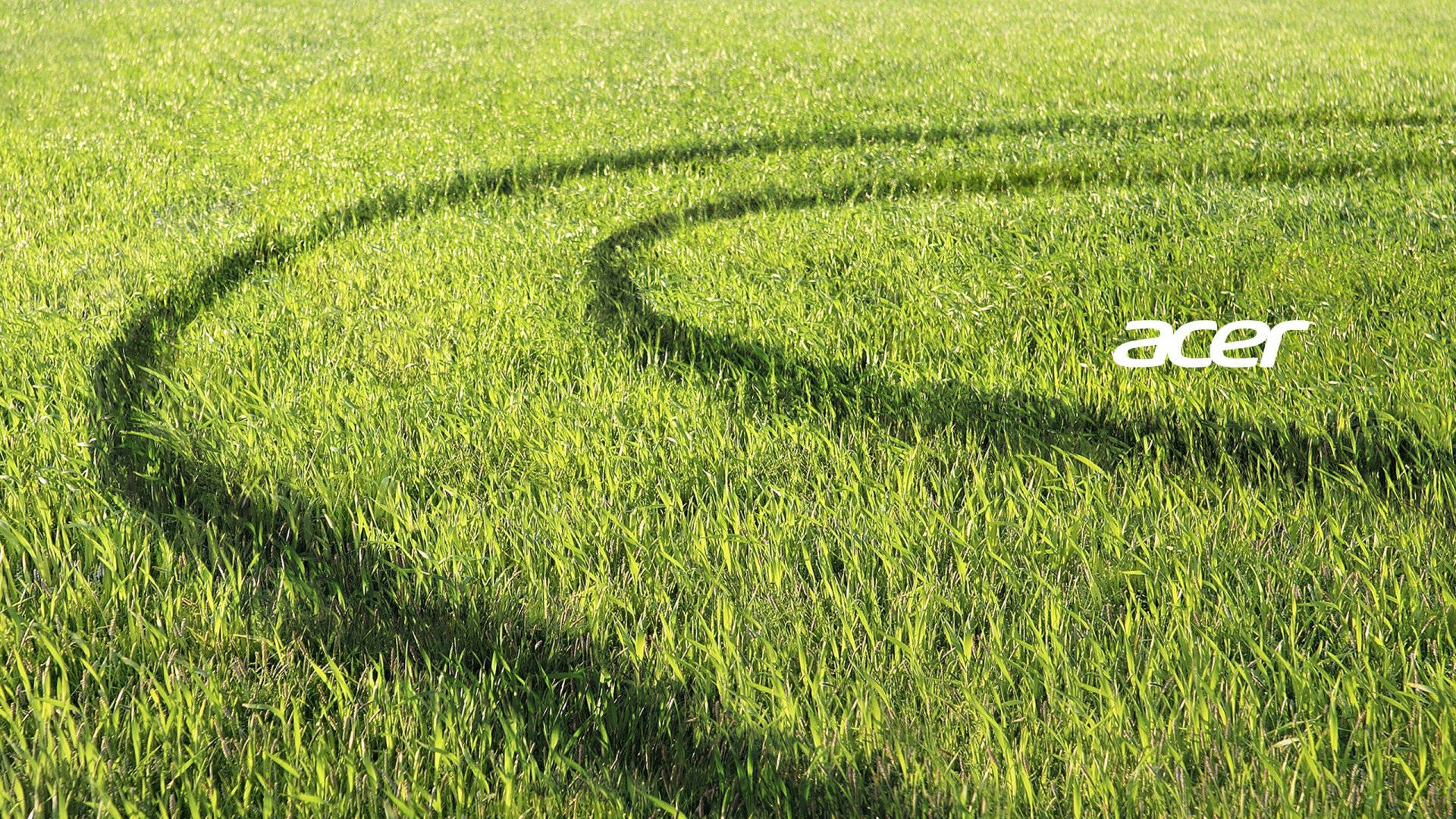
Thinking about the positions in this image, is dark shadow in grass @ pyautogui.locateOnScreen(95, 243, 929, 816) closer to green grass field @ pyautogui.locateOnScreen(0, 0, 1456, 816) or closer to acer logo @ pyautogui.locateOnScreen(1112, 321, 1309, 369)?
green grass field @ pyautogui.locateOnScreen(0, 0, 1456, 816)

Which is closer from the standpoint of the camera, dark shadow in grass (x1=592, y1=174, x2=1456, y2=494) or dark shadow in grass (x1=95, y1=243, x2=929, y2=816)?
dark shadow in grass (x1=95, y1=243, x2=929, y2=816)

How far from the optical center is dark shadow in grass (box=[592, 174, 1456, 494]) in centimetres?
287

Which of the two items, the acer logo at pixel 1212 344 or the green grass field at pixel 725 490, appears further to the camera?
the acer logo at pixel 1212 344

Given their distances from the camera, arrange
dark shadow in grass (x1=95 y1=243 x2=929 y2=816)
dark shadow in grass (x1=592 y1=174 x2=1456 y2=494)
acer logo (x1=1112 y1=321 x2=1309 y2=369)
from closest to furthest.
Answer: dark shadow in grass (x1=95 y1=243 x2=929 y2=816), dark shadow in grass (x1=592 y1=174 x2=1456 y2=494), acer logo (x1=1112 y1=321 x2=1309 y2=369)

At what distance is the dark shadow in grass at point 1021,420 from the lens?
287 cm

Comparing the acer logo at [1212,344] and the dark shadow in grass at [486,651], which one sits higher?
the dark shadow in grass at [486,651]

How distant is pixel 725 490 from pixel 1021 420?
1.00 metres

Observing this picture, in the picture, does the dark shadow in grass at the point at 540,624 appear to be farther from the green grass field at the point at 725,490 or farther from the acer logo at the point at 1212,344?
the acer logo at the point at 1212,344

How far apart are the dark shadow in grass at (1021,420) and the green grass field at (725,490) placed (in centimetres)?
2

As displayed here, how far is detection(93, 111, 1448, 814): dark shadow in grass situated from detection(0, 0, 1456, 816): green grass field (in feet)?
0.04

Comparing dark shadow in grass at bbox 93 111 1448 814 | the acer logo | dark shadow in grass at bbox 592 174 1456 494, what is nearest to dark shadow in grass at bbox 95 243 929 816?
dark shadow in grass at bbox 93 111 1448 814

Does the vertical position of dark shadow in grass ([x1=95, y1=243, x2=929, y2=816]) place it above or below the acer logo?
above

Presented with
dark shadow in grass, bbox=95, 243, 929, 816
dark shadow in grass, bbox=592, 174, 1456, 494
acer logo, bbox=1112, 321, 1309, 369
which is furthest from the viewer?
acer logo, bbox=1112, 321, 1309, 369

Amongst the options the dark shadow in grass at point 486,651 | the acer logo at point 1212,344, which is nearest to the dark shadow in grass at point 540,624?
the dark shadow in grass at point 486,651
